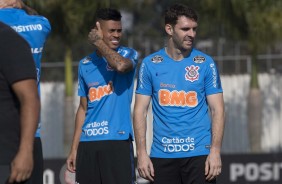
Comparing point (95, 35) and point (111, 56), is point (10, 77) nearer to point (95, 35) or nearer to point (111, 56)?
Result: point (111, 56)

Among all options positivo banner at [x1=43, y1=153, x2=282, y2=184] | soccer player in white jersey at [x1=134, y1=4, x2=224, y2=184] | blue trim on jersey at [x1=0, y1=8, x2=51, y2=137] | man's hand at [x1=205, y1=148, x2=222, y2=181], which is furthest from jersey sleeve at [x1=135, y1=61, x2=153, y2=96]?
positivo banner at [x1=43, y1=153, x2=282, y2=184]

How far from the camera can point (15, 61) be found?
5.40 m

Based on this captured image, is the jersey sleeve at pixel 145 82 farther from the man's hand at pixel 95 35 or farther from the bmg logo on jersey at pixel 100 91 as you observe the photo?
the man's hand at pixel 95 35

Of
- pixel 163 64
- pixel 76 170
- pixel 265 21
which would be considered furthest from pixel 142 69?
pixel 265 21

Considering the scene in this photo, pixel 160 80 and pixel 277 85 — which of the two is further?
pixel 277 85

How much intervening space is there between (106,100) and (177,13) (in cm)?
100

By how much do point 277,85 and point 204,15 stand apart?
6.77 ft

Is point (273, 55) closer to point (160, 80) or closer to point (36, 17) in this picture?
point (160, 80)

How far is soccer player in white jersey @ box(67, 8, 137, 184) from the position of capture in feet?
26.5

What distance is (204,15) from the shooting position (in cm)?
1927

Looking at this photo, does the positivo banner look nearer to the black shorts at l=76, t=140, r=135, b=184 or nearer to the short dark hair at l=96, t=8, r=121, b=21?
the black shorts at l=76, t=140, r=135, b=184

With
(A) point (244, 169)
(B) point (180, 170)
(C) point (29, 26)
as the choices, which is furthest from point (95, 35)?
(A) point (244, 169)

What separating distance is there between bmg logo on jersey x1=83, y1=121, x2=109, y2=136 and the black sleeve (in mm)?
2701

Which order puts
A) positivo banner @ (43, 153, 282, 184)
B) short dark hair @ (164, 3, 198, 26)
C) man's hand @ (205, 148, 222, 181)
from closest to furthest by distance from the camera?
man's hand @ (205, 148, 222, 181), short dark hair @ (164, 3, 198, 26), positivo banner @ (43, 153, 282, 184)
